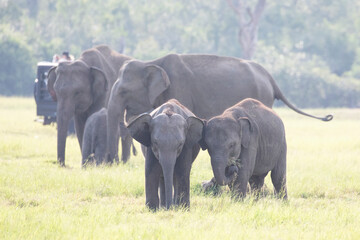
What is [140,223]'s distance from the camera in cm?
714

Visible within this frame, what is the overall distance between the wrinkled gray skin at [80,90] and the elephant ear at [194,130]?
15.0 feet

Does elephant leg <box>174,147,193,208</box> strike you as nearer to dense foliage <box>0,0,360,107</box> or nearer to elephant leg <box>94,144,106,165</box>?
elephant leg <box>94,144,106,165</box>

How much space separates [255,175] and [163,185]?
1710mm

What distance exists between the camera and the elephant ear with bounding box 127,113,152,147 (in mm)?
7574

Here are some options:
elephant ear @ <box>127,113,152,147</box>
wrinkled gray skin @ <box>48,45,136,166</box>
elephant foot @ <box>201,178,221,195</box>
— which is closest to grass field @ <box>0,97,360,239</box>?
elephant foot @ <box>201,178,221,195</box>

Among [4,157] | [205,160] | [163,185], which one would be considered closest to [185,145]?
[163,185]

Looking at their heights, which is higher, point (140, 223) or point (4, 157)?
point (140, 223)

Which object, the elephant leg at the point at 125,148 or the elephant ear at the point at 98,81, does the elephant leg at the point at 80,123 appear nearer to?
the elephant ear at the point at 98,81

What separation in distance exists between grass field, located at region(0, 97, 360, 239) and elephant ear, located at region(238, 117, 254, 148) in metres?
0.65

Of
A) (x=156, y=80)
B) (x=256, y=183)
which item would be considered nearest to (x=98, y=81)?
(x=156, y=80)

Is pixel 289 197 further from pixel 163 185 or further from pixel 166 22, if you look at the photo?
pixel 166 22

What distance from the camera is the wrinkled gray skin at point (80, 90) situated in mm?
12766

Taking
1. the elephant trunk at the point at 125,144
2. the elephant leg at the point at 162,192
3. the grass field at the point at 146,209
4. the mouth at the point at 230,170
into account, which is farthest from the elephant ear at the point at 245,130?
the elephant trunk at the point at 125,144

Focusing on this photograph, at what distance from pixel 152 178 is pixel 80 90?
559cm
